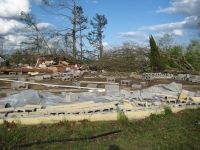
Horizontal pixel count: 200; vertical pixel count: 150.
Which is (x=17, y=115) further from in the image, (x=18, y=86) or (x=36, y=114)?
(x=18, y=86)

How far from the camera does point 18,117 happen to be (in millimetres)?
4320

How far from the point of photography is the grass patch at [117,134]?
3.46 meters

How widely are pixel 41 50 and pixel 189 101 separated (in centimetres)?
2508

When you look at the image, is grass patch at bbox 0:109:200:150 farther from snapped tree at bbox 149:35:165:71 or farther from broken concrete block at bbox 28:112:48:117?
snapped tree at bbox 149:35:165:71

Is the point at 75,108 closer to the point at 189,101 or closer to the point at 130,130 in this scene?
the point at 130,130

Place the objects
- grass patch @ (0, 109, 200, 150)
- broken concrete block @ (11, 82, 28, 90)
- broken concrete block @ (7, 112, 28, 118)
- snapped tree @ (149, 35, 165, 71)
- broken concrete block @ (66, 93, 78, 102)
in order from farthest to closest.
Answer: snapped tree @ (149, 35, 165, 71) → broken concrete block @ (11, 82, 28, 90) → broken concrete block @ (66, 93, 78, 102) → broken concrete block @ (7, 112, 28, 118) → grass patch @ (0, 109, 200, 150)

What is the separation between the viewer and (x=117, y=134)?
399cm

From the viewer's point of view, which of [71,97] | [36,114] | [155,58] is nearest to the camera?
[36,114]

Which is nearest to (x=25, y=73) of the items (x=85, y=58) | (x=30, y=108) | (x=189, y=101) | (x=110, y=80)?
(x=110, y=80)

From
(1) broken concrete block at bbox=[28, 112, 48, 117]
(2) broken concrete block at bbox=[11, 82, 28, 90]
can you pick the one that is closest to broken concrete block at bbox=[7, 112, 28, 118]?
(1) broken concrete block at bbox=[28, 112, 48, 117]

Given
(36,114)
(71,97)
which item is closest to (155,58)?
(71,97)

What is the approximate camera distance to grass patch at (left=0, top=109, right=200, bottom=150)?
11.3 feet

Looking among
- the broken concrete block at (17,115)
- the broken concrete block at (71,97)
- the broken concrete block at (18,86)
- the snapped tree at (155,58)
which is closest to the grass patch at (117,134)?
the broken concrete block at (17,115)

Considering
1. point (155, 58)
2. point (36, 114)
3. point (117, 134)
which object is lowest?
point (117, 134)
